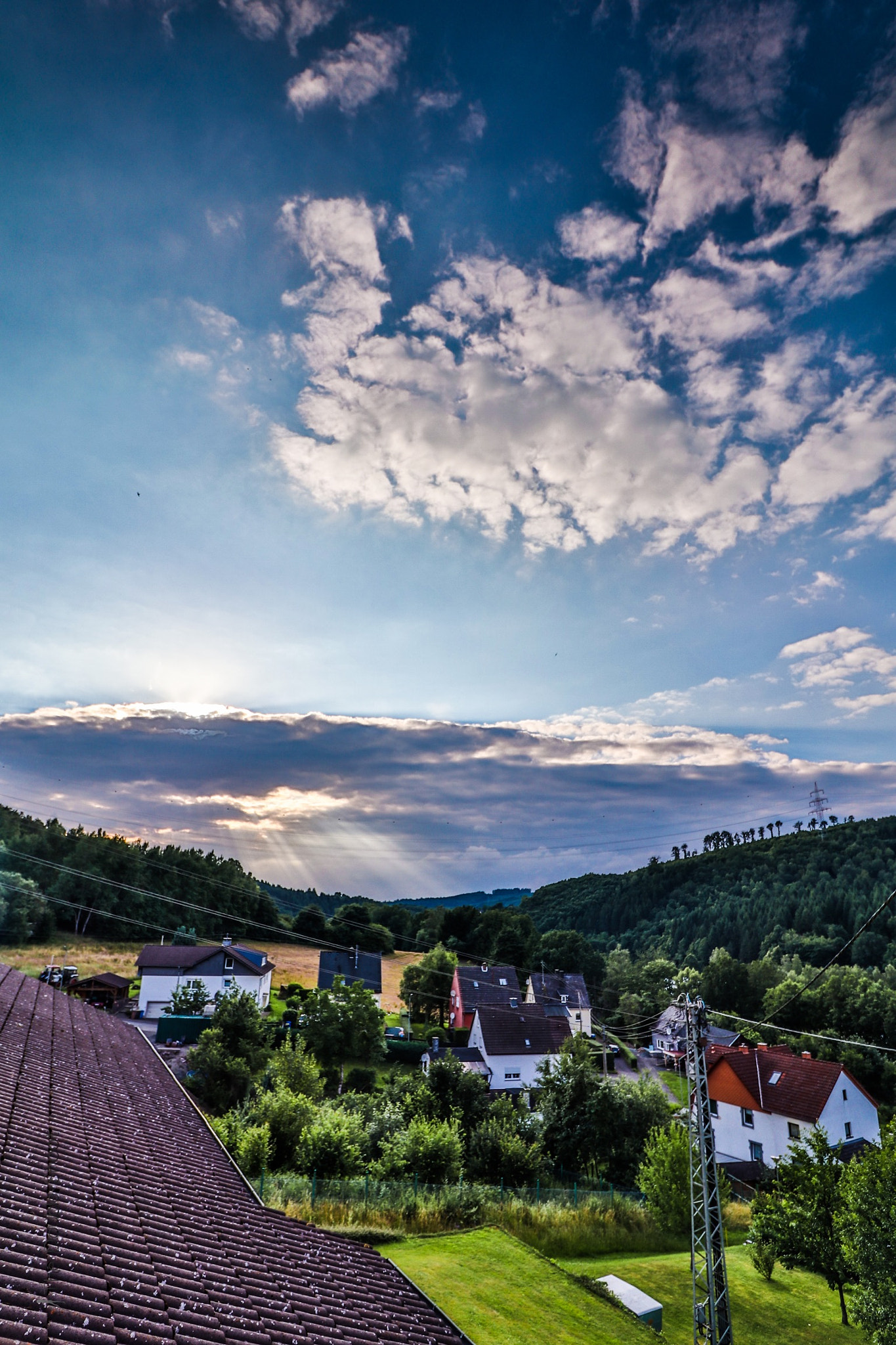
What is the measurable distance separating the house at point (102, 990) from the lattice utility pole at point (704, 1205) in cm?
5291

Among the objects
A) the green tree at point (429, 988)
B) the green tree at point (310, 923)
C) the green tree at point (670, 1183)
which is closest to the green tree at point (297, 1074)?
the green tree at point (670, 1183)

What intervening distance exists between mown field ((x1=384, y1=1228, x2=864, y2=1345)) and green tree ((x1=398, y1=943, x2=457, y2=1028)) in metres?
46.1

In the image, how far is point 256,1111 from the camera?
86.9 ft

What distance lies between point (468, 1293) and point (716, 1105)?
1460 inches

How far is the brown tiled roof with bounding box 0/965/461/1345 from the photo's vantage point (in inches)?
219

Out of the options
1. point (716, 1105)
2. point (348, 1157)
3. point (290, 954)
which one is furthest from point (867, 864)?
point (348, 1157)

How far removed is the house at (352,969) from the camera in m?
71.2

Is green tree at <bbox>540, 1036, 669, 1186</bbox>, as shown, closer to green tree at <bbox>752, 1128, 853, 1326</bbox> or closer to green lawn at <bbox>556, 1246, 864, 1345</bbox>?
green lawn at <bbox>556, 1246, 864, 1345</bbox>

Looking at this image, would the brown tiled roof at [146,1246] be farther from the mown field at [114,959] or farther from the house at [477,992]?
the mown field at [114,959]

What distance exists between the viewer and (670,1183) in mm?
25266

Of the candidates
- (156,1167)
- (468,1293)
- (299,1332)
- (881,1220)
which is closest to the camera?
(299,1332)

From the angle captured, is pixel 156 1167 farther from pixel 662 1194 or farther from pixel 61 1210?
pixel 662 1194

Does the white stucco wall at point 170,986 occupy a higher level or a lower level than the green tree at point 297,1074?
A: higher

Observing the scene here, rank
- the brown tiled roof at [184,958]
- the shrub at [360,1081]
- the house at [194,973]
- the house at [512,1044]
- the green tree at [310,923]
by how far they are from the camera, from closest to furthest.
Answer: the shrub at [360,1081] < the house at [512,1044] < the house at [194,973] < the brown tiled roof at [184,958] < the green tree at [310,923]
